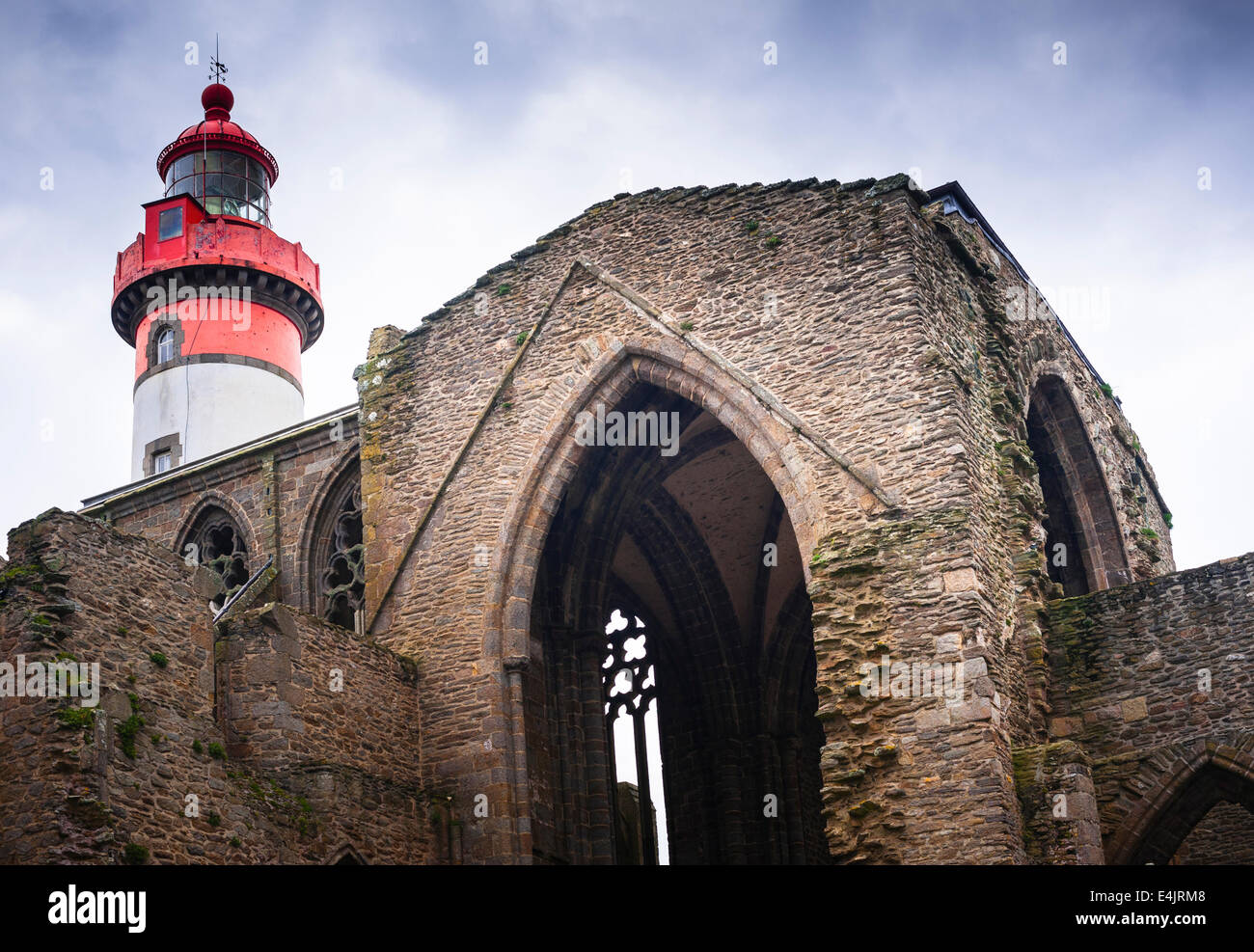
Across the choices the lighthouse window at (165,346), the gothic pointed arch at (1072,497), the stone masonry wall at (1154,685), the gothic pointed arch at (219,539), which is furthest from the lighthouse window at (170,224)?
the stone masonry wall at (1154,685)

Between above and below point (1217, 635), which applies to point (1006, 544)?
above

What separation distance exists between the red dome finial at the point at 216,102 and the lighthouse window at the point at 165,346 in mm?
4987

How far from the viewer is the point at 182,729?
1063 cm

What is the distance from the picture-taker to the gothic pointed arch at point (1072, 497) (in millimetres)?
16266

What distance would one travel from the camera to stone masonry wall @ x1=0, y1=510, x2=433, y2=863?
9.62 metres

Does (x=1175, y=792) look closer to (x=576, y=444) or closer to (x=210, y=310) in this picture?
(x=576, y=444)

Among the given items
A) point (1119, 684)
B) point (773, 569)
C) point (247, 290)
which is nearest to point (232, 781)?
point (1119, 684)

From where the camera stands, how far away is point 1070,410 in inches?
647

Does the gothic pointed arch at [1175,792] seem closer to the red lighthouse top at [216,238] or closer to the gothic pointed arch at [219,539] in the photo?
the gothic pointed arch at [219,539]

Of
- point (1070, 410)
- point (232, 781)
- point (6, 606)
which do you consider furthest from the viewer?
point (1070, 410)

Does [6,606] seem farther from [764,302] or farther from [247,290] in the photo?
[247,290]
